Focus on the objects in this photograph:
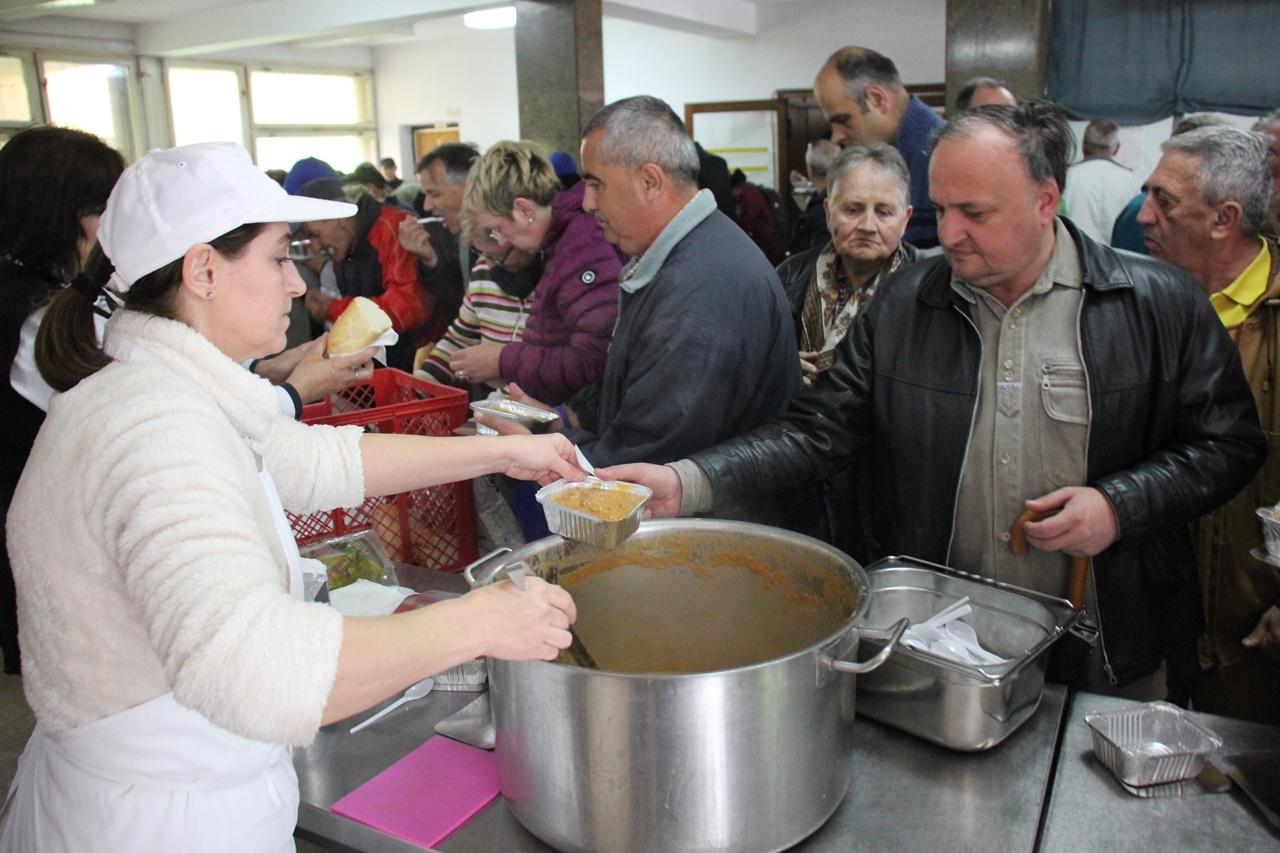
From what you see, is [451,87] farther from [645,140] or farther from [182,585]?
[182,585]

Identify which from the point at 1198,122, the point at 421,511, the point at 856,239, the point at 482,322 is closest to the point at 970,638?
the point at 421,511

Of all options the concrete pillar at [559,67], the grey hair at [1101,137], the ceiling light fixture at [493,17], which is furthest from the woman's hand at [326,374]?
the ceiling light fixture at [493,17]

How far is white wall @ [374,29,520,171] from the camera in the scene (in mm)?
13555

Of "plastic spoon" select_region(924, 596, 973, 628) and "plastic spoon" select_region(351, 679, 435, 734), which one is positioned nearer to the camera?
"plastic spoon" select_region(924, 596, 973, 628)

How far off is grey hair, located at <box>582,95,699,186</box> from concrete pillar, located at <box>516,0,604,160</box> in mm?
5242

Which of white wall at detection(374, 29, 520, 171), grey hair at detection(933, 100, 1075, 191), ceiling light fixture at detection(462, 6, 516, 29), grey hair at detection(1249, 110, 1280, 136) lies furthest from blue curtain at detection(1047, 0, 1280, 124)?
white wall at detection(374, 29, 520, 171)

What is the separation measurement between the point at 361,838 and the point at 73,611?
0.50 meters

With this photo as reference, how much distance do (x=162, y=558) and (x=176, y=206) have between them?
465 millimetres

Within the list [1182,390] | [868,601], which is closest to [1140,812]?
[868,601]

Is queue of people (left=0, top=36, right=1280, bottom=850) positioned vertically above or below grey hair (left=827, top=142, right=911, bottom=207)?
below

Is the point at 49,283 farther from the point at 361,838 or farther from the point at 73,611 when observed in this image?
the point at 361,838

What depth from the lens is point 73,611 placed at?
1210 millimetres

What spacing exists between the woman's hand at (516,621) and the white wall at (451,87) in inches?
508

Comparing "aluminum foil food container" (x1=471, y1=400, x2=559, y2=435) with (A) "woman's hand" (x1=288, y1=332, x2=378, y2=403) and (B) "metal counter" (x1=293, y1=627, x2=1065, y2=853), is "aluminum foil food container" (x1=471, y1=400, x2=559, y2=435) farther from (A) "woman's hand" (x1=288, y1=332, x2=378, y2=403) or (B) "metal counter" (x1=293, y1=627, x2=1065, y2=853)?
(B) "metal counter" (x1=293, y1=627, x2=1065, y2=853)
